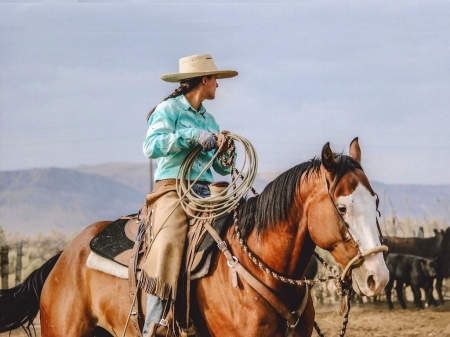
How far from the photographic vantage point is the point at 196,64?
17.5 ft

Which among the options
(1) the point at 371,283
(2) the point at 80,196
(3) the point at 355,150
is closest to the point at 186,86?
(3) the point at 355,150

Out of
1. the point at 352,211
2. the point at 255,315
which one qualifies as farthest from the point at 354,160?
the point at 255,315

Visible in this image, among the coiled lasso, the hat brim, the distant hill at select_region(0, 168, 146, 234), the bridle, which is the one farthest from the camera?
the distant hill at select_region(0, 168, 146, 234)

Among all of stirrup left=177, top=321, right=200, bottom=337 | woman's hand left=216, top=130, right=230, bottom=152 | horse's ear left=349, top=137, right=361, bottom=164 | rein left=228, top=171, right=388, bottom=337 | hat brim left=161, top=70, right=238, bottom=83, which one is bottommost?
stirrup left=177, top=321, right=200, bottom=337

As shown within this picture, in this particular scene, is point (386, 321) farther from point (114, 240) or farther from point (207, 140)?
point (207, 140)

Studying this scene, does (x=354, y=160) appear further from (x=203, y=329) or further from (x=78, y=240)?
(x=78, y=240)

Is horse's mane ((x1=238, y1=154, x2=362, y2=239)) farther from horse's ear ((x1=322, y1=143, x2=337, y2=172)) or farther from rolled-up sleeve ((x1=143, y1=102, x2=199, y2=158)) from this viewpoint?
rolled-up sleeve ((x1=143, y1=102, x2=199, y2=158))

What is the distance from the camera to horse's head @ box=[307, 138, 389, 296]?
13.5 feet

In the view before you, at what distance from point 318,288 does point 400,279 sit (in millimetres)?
2060

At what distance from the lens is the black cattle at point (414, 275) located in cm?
1628

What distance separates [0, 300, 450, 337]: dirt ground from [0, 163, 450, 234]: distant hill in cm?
4014

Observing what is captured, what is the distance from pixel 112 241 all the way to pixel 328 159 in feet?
6.50

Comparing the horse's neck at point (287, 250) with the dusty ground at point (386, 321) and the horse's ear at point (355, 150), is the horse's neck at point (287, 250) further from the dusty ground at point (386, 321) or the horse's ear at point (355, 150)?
the dusty ground at point (386, 321)

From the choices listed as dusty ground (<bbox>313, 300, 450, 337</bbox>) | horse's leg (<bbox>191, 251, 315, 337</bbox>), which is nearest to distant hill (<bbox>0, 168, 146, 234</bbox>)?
dusty ground (<bbox>313, 300, 450, 337</bbox>)
